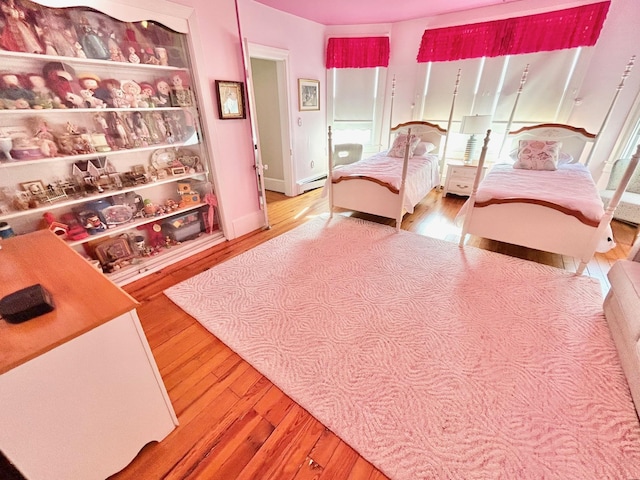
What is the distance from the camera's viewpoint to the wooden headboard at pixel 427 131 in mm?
4457

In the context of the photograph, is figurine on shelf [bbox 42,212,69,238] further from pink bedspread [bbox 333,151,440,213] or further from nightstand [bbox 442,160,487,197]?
nightstand [bbox 442,160,487,197]

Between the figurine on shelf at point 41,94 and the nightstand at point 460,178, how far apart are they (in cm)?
456

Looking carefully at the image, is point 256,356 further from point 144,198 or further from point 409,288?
point 144,198

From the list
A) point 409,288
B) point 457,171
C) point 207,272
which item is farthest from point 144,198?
point 457,171

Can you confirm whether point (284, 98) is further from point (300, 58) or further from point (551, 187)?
point (551, 187)

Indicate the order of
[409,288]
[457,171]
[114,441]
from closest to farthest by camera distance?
[114,441] → [409,288] → [457,171]

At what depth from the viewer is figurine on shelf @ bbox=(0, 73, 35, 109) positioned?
1.74 meters

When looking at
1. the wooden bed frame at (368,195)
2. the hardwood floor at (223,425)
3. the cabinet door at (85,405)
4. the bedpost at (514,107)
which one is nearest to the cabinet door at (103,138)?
the hardwood floor at (223,425)

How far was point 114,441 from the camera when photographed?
3.60 ft

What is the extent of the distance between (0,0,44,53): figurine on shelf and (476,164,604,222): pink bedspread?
3.64 metres

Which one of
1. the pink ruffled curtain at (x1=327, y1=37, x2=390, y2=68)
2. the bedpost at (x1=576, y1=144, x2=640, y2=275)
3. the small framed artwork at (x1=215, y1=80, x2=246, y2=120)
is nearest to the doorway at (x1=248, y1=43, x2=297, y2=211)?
the small framed artwork at (x1=215, y1=80, x2=246, y2=120)

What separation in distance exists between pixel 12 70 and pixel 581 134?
573 centimetres

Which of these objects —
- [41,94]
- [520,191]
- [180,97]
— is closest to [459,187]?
[520,191]

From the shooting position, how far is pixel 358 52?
14.5 feet
